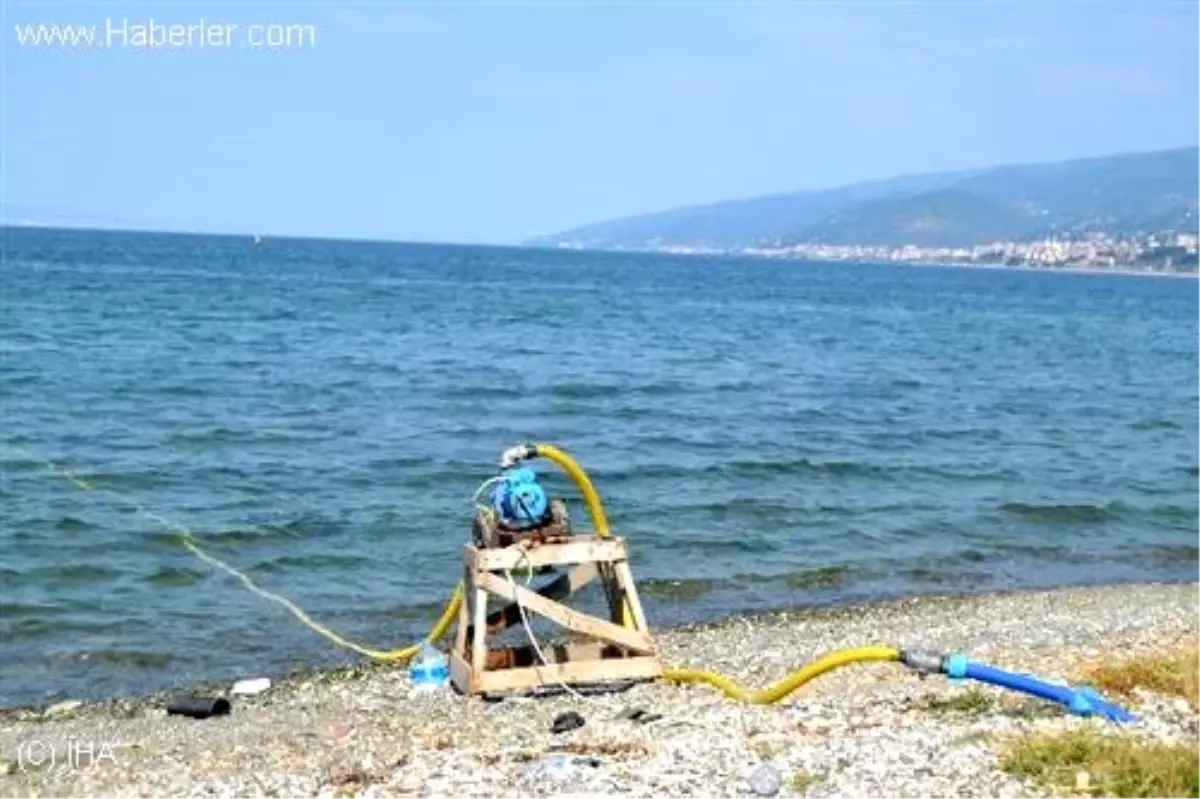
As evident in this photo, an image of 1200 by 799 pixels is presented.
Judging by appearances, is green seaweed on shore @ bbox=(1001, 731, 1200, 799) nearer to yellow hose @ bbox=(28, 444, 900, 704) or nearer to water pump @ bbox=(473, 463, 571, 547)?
yellow hose @ bbox=(28, 444, 900, 704)

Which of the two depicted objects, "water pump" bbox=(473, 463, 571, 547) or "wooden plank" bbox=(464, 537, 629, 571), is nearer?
"wooden plank" bbox=(464, 537, 629, 571)

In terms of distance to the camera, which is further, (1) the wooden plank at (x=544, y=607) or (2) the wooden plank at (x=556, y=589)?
(2) the wooden plank at (x=556, y=589)

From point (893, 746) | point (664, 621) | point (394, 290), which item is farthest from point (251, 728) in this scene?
point (394, 290)

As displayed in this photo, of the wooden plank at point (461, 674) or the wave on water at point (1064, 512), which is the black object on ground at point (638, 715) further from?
the wave on water at point (1064, 512)

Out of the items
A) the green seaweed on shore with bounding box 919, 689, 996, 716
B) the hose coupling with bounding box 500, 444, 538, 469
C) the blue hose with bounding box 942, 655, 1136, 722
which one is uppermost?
the hose coupling with bounding box 500, 444, 538, 469

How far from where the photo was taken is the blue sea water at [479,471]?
1553 cm

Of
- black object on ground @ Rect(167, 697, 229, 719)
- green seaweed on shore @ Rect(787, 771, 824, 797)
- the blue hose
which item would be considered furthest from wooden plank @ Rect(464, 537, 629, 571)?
green seaweed on shore @ Rect(787, 771, 824, 797)

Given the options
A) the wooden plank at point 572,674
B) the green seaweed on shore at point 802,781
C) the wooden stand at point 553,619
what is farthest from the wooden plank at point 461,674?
the green seaweed on shore at point 802,781

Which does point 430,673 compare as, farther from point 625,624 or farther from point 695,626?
point 695,626

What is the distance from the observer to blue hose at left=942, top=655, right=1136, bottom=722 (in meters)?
9.14

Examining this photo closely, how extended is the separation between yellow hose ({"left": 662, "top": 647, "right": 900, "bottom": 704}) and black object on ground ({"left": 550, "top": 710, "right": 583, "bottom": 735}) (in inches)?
47.9

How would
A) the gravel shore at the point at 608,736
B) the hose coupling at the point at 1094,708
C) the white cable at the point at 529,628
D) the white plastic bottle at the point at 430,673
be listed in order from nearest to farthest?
the gravel shore at the point at 608,736, the hose coupling at the point at 1094,708, the white cable at the point at 529,628, the white plastic bottle at the point at 430,673

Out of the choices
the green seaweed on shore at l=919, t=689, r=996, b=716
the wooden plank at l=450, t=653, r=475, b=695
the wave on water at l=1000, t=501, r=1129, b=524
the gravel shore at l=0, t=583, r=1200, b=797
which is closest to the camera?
the gravel shore at l=0, t=583, r=1200, b=797

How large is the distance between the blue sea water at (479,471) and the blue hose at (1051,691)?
6411 millimetres
